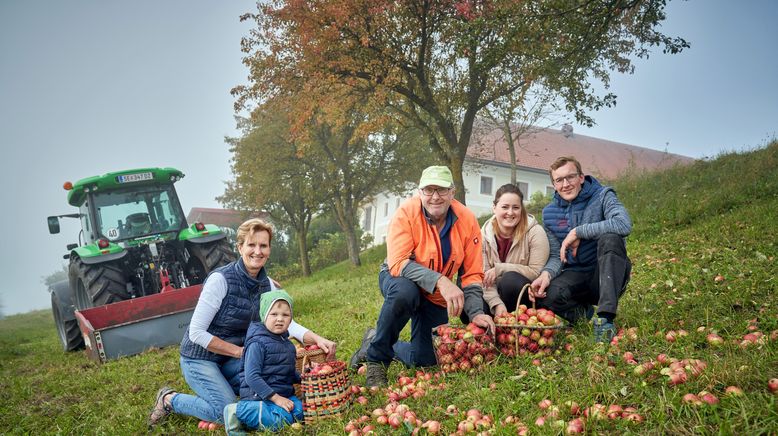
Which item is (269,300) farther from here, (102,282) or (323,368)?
(102,282)

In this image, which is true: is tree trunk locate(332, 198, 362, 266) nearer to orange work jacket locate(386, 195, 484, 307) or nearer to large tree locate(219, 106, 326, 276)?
large tree locate(219, 106, 326, 276)

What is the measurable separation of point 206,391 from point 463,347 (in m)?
1.92

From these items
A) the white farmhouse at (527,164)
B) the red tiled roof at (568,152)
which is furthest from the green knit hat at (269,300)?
the red tiled roof at (568,152)

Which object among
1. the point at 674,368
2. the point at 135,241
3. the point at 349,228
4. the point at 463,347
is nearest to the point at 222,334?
the point at 463,347

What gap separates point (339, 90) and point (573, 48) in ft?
20.0

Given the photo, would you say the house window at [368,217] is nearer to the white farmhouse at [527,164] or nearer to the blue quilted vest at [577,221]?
the white farmhouse at [527,164]

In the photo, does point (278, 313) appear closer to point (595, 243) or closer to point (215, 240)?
point (595, 243)

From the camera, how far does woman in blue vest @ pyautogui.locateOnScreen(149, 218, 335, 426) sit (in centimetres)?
390

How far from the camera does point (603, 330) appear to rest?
3.85 meters

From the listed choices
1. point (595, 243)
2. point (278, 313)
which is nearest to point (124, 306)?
point (278, 313)

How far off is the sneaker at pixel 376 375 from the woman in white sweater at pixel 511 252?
3.26 ft

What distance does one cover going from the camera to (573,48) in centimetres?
972

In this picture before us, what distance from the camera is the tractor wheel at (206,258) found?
29.1ft

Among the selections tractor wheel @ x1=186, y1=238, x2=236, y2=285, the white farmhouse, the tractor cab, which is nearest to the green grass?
tractor wheel @ x1=186, y1=238, x2=236, y2=285
